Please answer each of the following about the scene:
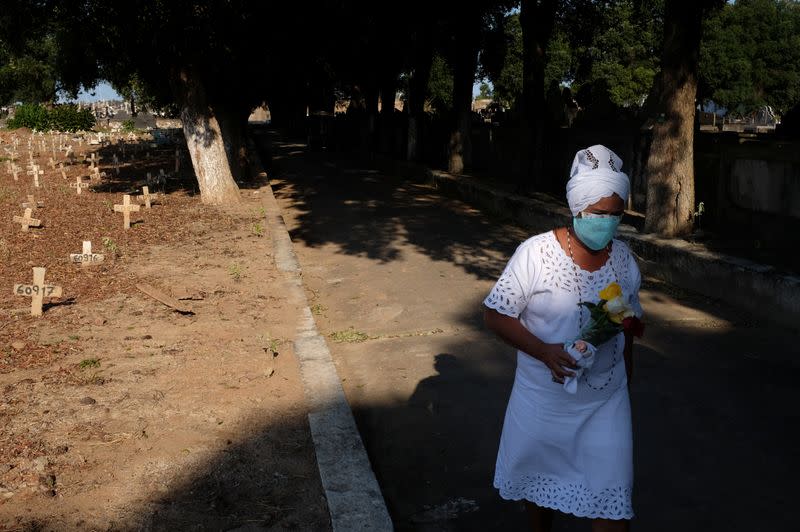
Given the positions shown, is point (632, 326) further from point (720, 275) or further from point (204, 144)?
point (204, 144)

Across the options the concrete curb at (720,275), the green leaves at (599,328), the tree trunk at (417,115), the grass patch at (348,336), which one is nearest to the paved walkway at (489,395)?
the grass patch at (348,336)

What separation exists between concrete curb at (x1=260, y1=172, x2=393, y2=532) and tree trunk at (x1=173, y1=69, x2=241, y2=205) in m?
8.90

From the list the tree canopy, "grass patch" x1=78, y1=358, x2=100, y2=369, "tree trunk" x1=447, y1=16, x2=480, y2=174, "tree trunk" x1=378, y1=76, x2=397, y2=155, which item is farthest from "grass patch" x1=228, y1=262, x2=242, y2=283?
A: the tree canopy

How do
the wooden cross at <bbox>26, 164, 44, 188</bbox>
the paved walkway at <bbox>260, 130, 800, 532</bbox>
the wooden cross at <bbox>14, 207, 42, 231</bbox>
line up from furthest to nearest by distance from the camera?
1. the wooden cross at <bbox>26, 164, 44, 188</bbox>
2. the wooden cross at <bbox>14, 207, 42, 231</bbox>
3. the paved walkway at <bbox>260, 130, 800, 532</bbox>

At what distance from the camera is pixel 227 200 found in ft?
49.6

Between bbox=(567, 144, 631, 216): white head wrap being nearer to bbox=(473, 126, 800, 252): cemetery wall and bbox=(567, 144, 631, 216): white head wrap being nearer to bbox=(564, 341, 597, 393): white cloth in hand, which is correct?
bbox=(564, 341, 597, 393): white cloth in hand

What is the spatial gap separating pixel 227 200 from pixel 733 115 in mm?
54251

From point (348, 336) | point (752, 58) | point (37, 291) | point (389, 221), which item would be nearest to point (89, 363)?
point (37, 291)

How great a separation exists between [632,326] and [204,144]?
13.3 m

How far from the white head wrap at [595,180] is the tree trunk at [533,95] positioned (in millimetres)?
11194

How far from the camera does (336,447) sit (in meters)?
4.32

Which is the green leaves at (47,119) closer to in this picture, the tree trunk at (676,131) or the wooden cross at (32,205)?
the wooden cross at (32,205)

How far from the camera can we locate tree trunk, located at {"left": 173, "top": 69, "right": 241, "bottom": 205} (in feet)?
48.8

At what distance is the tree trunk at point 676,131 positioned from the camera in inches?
360
